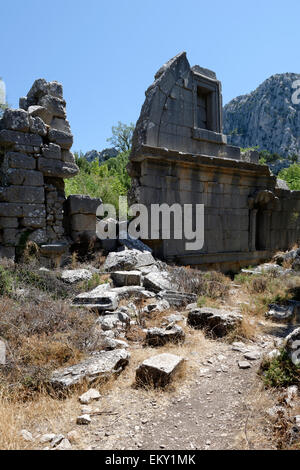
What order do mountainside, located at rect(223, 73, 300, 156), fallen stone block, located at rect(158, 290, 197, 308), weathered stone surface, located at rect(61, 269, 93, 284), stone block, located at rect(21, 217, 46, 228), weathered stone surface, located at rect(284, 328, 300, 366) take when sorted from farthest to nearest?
mountainside, located at rect(223, 73, 300, 156), stone block, located at rect(21, 217, 46, 228), weathered stone surface, located at rect(61, 269, 93, 284), fallen stone block, located at rect(158, 290, 197, 308), weathered stone surface, located at rect(284, 328, 300, 366)

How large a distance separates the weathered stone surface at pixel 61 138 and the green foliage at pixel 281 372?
5684 mm

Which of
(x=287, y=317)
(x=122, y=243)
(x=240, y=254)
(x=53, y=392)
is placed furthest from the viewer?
(x=240, y=254)

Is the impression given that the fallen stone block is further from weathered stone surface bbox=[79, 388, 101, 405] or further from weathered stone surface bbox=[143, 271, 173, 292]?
weathered stone surface bbox=[79, 388, 101, 405]

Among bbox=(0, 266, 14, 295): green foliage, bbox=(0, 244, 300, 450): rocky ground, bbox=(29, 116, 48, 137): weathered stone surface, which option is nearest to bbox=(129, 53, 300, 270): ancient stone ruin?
bbox=(29, 116, 48, 137): weathered stone surface

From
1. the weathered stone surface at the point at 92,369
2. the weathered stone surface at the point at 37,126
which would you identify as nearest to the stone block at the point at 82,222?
the weathered stone surface at the point at 37,126

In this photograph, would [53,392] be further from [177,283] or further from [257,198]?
[257,198]

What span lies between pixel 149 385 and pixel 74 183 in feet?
33.0

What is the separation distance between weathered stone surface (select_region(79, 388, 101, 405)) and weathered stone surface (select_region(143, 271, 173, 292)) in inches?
116

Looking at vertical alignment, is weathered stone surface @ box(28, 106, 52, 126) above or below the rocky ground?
above

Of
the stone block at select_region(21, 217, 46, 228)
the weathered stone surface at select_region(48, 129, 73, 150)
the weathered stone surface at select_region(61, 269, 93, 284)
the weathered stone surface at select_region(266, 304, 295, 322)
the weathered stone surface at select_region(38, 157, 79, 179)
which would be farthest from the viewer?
the weathered stone surface at select_region(48, 129, 73, 150)

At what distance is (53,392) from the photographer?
105 inches

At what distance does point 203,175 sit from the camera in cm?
888

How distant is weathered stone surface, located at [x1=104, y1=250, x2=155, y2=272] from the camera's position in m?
6.29
